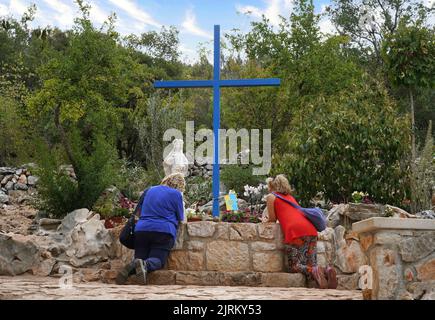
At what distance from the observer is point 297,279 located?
23.0ft

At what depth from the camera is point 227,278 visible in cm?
722

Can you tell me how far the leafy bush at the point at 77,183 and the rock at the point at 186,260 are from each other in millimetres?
4900

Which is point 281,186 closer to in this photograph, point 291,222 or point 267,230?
point 291,222

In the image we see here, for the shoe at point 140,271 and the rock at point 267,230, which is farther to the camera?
the rock at point 267,230

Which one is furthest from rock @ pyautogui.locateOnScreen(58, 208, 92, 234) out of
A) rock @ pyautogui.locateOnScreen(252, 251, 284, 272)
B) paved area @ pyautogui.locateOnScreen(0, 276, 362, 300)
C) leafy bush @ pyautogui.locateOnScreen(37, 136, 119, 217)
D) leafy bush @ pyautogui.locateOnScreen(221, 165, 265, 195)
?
leafy bush @ pyautogui.locateOnScreen(221, 165, 265, 195)

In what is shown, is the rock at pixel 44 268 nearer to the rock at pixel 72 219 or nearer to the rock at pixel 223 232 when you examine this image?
the rock at pixel 72 219

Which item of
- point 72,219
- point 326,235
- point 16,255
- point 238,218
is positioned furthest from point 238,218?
point 72,219

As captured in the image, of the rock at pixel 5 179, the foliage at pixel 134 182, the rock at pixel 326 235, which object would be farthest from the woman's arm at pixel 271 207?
the rock at pixel 5 179

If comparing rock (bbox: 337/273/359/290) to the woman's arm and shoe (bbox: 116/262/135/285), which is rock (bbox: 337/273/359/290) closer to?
the woman's arm

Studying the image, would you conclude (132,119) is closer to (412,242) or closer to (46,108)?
(46,108)

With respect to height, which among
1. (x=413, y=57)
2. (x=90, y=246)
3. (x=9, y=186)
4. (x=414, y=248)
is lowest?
(x=90, y=246)

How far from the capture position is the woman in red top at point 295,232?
274 inches

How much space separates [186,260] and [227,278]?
0.52 meters
